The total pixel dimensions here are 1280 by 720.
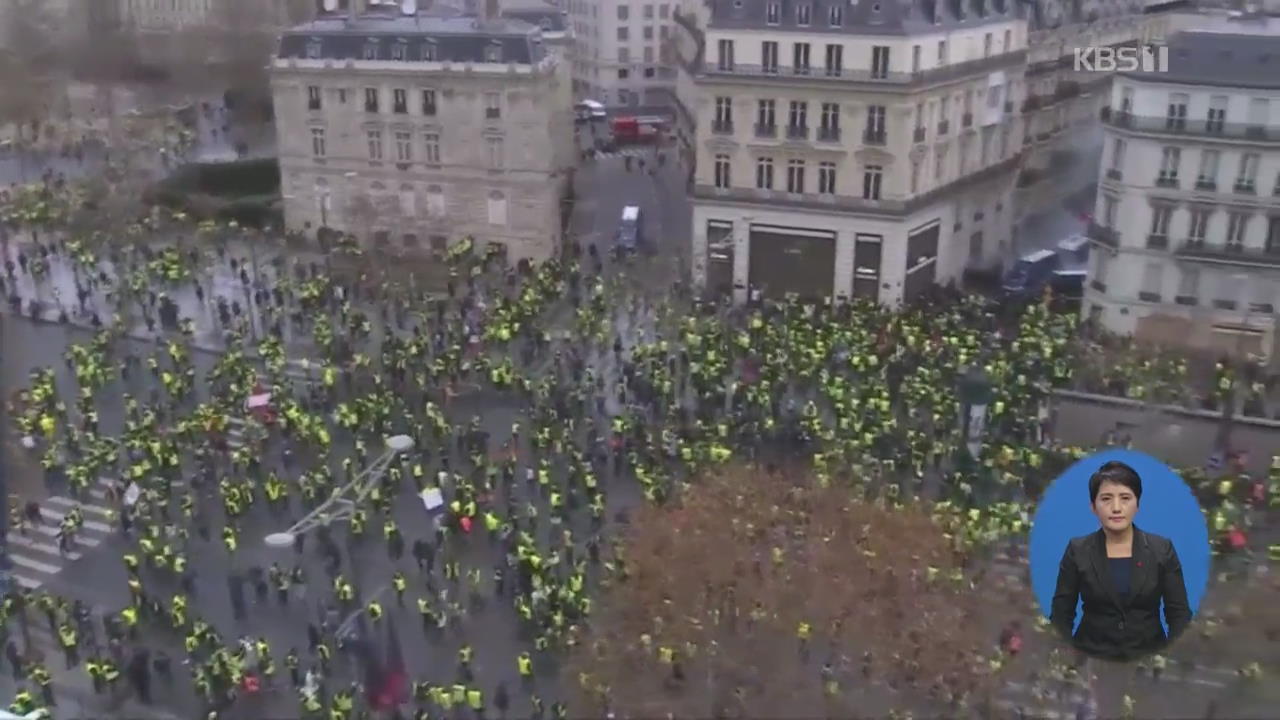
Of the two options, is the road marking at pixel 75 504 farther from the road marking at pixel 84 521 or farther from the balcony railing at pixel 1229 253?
the balcony railing at pixel 1229 253

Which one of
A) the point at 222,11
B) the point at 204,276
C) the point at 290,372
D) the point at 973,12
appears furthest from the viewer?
the point at 222,11

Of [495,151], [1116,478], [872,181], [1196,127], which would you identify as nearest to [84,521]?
[495,151]

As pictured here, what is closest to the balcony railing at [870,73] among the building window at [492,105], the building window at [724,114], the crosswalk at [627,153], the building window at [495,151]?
the building window at [724,114]

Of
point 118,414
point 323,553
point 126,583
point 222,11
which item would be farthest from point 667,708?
point 222,11

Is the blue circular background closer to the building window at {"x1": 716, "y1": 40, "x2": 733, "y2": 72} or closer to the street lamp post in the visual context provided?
the street lamp post

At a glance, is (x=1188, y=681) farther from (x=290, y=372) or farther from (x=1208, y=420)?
(x=290, y=372)

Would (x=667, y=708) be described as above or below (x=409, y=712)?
above
